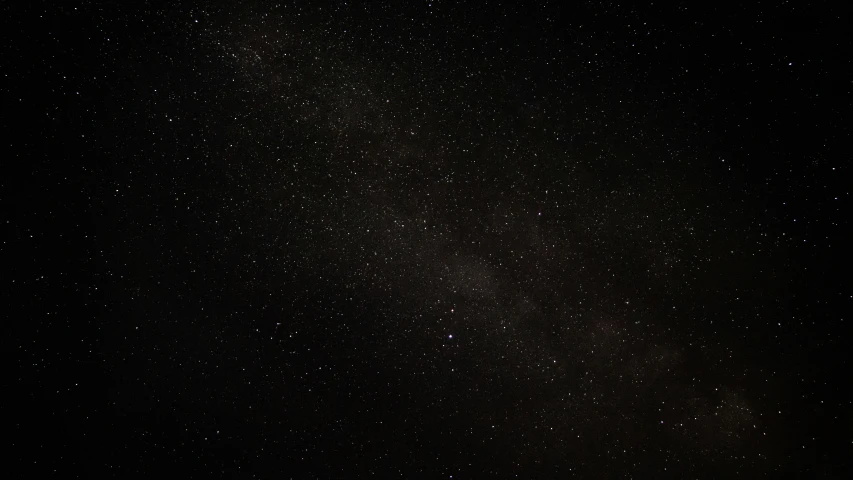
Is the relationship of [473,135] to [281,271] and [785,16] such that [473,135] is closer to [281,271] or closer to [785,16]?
[281,271]

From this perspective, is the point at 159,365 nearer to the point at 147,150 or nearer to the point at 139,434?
the point at 139,434

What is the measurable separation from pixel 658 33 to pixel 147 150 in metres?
0.92

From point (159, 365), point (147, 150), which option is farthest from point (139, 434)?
point (147, 150)

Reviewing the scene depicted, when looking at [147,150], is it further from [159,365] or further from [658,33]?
[658,33]

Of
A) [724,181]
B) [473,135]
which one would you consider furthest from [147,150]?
[724,181]

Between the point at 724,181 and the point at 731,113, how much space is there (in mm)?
120

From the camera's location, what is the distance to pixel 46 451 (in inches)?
28.9

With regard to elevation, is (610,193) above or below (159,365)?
above

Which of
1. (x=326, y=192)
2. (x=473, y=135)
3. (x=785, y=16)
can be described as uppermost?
(x=785, y=16)

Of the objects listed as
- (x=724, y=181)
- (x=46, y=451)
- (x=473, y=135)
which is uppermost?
(x=724, y=181)

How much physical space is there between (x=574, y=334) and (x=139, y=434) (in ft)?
2.65

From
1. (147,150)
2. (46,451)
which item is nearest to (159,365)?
(46,451)

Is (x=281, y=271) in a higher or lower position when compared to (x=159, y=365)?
higher

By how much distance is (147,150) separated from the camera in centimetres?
70
